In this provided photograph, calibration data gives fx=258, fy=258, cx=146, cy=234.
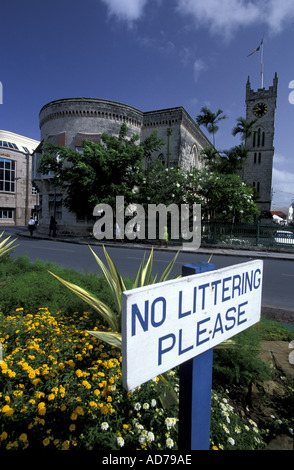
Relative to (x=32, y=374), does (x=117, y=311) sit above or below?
above

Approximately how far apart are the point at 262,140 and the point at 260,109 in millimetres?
6082

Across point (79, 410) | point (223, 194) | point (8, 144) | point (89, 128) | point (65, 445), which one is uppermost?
point (8, 144)

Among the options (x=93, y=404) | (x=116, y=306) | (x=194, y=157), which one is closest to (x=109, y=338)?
(x=93, y=404)

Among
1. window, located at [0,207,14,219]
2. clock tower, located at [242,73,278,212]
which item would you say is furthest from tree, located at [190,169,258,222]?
window, located at [0,207,14,219]

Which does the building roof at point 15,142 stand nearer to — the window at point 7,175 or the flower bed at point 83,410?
the window at point 7,175

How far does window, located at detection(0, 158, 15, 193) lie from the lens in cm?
4304

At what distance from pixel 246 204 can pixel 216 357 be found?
1771 cm

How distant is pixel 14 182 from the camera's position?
147ft

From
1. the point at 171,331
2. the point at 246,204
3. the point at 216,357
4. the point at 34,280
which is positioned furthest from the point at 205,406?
the point at 246,204

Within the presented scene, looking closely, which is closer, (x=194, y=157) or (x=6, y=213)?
(x=194, y=157)

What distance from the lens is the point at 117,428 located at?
6.32 ft

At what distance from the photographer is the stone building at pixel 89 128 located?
80.9ft

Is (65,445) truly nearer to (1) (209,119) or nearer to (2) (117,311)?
(2) (117,311)

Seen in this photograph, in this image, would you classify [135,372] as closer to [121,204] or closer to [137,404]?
[137,404]
